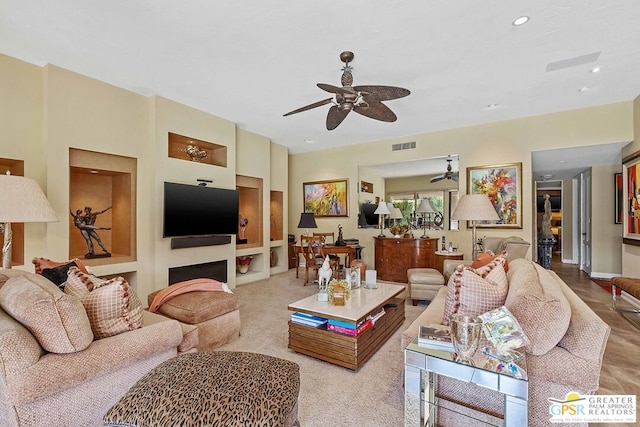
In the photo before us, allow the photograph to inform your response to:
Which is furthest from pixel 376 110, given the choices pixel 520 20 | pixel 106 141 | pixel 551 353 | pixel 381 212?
pixel 106 141

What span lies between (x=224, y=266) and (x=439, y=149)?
4.60 meters

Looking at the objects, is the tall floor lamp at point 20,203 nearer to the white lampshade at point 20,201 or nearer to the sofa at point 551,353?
the white lampshade at point 20,201

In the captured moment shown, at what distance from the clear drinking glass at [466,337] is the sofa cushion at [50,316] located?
1.84 metres

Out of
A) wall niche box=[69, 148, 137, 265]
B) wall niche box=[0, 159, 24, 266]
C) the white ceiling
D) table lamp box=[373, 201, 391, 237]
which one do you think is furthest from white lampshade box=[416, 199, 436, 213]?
wall niche box=[0, 159, 24, 266]

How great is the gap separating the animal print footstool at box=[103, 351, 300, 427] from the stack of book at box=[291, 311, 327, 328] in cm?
110

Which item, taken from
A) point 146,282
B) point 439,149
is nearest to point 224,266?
point 146,282

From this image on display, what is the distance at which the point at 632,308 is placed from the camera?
13.0 ft

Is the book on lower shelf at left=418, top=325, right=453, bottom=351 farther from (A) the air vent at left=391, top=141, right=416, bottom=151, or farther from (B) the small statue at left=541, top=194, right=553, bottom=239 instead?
(B) the small statue at left=541, top=194, right=553, bottom=239

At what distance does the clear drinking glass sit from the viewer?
1.33m

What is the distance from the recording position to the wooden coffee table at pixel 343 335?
2408 mm

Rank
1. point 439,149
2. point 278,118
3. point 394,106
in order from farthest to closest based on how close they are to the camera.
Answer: point 439,149
point 278,118
point 394,106

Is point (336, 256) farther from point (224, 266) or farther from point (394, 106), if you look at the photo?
point (394, 106)

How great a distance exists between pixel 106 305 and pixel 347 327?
170cm

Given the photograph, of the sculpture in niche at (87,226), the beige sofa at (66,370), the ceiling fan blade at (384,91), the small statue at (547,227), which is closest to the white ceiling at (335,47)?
the ceiling fan blade at (384,91)
